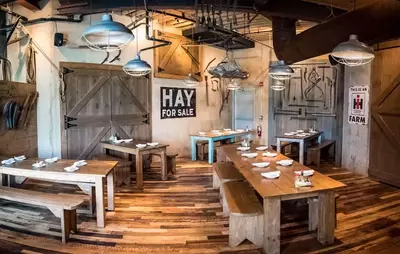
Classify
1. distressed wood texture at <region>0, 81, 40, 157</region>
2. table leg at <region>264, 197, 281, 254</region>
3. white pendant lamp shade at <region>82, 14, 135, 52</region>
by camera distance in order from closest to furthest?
white pendant lamp shade at <region>82, 14, 135, 52</region>
table leg at <region>264, 197, 281, 254</region>
distressed wood texture at <region>0, 81, 40, 157</region>

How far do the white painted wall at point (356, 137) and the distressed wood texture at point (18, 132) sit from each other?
6027 mm

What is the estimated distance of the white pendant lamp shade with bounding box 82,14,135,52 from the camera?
9.95 feet

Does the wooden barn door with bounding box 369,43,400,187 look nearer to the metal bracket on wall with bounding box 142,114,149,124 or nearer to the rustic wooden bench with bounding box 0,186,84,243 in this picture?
the metal bracket on wall with bounding box 142,114,149,124

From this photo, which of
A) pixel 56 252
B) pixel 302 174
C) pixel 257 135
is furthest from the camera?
pixel 257 135

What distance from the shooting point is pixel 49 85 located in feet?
20.4

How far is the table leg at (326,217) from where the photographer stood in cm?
343

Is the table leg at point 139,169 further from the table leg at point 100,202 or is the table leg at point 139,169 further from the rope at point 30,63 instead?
the rope at point 30,63

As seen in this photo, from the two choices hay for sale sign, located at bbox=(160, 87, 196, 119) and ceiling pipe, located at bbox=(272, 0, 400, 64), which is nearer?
ceiling pipe, located at bbox=(272, 0, 400, 64)

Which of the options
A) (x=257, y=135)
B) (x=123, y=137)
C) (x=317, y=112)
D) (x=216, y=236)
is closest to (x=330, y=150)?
(x=317, y=112)

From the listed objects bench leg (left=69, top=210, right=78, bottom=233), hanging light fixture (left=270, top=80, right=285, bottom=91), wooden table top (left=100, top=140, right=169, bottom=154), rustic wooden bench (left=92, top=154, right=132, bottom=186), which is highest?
hanging light fixture (left=270, top=80, right=285, bottom=91)

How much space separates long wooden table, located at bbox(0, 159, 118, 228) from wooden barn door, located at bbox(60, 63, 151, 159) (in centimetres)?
185

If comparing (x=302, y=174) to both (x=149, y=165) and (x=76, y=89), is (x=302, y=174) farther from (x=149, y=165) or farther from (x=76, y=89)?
(x=76, y=89)

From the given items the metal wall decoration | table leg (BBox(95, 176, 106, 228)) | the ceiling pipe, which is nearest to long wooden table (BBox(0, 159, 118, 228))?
table leg (BBox(95, 176, 106, 228))

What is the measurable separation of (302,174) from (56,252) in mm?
2610
